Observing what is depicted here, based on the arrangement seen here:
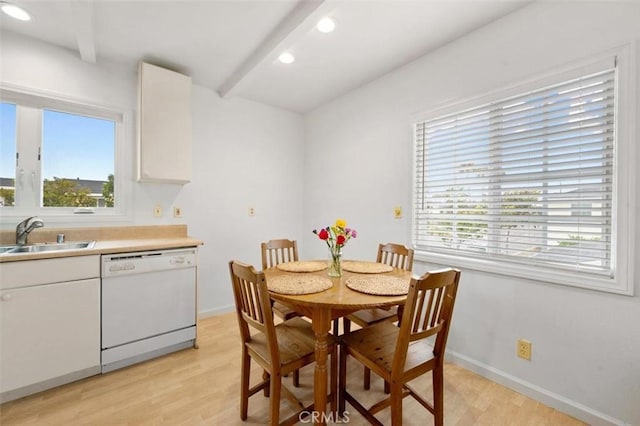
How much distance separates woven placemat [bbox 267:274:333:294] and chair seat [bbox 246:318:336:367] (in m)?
0.29

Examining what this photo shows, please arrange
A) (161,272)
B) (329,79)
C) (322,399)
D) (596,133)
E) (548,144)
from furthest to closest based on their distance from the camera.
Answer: (329,79) < (161,272) < (548,144) < (596,133) < (322,399)

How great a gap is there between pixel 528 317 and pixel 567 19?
186 cm

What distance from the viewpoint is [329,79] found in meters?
2.80

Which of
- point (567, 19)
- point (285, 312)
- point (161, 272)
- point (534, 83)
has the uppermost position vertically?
point (567, 19)

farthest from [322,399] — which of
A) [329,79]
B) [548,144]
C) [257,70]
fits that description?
[329,79]

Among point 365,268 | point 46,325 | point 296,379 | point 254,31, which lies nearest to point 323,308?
point 365,268

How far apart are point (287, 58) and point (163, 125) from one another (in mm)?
1272

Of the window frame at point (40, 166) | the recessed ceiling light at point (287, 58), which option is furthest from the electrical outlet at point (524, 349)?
the window frame at point (40, 166)

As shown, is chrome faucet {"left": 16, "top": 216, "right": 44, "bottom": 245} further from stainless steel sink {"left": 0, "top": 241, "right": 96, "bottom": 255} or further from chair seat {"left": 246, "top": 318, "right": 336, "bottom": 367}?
chair seat {"left": 246, "top": 318, "right": 336, "bottom": 367}

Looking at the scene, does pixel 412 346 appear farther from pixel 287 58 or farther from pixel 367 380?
pixel 287 58

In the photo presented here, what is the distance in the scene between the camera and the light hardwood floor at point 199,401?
5.10 ft

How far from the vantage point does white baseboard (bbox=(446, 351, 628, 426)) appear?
1515 millimetres

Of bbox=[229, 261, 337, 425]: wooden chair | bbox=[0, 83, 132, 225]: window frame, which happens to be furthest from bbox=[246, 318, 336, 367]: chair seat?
bbox=[0, 83, 132, 225]: window frame

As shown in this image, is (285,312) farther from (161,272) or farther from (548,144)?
(548,144)
